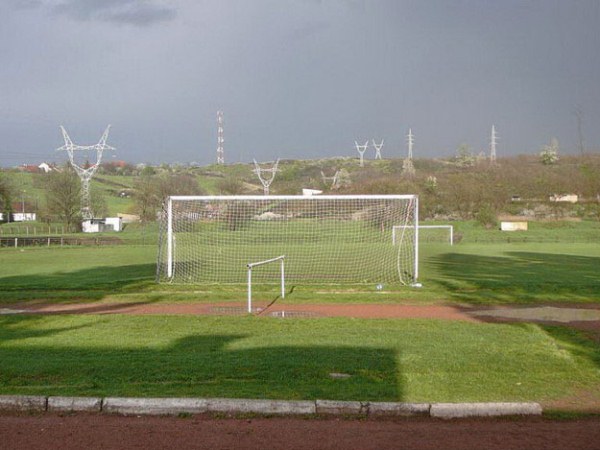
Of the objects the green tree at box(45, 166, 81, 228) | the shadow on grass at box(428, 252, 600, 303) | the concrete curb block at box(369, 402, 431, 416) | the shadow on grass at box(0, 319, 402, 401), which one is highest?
the green tree at box(45, 166, 81, 228)

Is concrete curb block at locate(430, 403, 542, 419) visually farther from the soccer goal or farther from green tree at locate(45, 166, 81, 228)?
green tree at locate(45, 166, 81, 228)

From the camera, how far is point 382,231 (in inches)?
1464

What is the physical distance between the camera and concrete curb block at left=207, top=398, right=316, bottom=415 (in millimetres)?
8070

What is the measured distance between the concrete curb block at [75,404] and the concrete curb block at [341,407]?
2.41 metres

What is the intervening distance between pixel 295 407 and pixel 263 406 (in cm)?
34

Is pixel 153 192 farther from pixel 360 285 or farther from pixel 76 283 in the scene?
pixel 360 285

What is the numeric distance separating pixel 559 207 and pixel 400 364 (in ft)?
217

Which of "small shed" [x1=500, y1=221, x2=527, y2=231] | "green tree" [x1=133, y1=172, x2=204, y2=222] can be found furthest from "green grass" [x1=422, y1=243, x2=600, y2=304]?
"green tree" [x1=133, y1=172, x2=204, y2=222]

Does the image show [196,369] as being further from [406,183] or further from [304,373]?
[406,183]

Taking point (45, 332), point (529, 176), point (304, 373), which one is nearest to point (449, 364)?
point (304, 373)

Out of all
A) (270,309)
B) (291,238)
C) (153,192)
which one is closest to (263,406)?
(270,309)

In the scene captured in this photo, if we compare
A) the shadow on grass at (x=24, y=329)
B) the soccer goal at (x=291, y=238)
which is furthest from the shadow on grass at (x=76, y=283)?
the shadow on grass at (x=24, y=329)

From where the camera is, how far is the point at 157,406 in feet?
26.7

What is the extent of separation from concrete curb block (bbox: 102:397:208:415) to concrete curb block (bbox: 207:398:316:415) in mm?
142
